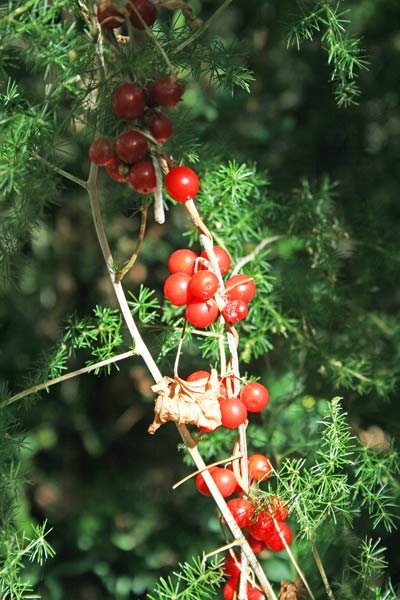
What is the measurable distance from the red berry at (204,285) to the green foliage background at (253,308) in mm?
91

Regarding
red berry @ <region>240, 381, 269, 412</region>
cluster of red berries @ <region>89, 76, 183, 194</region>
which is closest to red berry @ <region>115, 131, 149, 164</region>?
cluster of red berries @ <region>89, 76, 183, 194</region>

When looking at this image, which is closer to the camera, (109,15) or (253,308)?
(109,15)

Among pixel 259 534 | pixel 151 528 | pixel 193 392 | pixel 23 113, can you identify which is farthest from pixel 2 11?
pixel 151 528

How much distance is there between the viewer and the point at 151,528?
995mm

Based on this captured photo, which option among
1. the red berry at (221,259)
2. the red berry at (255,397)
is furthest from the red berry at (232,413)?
the red berry at (221,259)

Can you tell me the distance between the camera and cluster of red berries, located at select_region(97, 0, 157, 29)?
49 centimetres

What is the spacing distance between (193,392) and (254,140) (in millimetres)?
620

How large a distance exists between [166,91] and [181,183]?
0.07 metres

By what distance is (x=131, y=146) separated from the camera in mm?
520

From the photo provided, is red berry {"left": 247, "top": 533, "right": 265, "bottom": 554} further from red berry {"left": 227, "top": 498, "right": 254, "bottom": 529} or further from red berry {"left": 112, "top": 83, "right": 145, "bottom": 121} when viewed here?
red berry {"left": 112, "top": 83, "right": 145, "bottom": 121}

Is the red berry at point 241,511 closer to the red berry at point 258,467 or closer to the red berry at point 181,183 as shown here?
the red berry at point 258,467

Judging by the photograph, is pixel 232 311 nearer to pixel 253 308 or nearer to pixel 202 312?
pixel 202 312

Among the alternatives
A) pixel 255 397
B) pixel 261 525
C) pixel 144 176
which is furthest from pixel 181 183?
pixel 261 525

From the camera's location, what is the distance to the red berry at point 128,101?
1.68 feet
